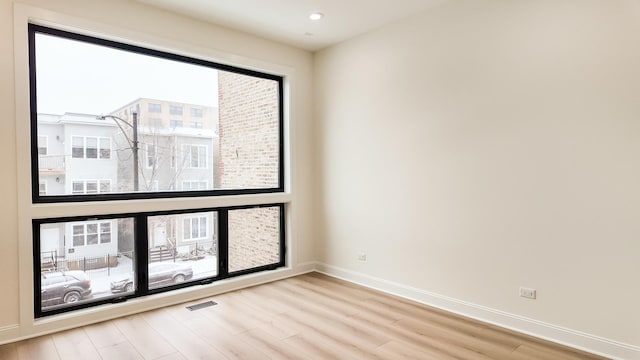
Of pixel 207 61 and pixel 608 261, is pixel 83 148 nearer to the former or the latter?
pixel 207 61

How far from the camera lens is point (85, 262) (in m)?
3.38

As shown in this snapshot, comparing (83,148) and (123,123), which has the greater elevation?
(123,123)

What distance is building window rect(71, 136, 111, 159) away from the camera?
3326 mm

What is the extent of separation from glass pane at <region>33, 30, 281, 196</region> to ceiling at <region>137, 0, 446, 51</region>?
60 centimetres

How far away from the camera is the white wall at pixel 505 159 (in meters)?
2.64

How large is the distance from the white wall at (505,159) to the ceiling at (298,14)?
23cm

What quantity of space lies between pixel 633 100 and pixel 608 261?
3.88 feet

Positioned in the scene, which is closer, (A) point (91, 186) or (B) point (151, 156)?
(A) point (91, 186)

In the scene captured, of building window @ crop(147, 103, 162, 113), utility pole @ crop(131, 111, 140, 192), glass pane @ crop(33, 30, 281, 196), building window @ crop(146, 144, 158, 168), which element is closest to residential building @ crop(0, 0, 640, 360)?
glass pane @ crop(33, 30, 281, 196)

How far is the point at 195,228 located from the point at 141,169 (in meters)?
0.89

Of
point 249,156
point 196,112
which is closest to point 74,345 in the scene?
point 196,112

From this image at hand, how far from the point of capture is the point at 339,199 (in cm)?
480

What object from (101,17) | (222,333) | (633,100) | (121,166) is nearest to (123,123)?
(121,166)

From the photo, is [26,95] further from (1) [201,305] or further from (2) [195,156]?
(1) [201,305]
